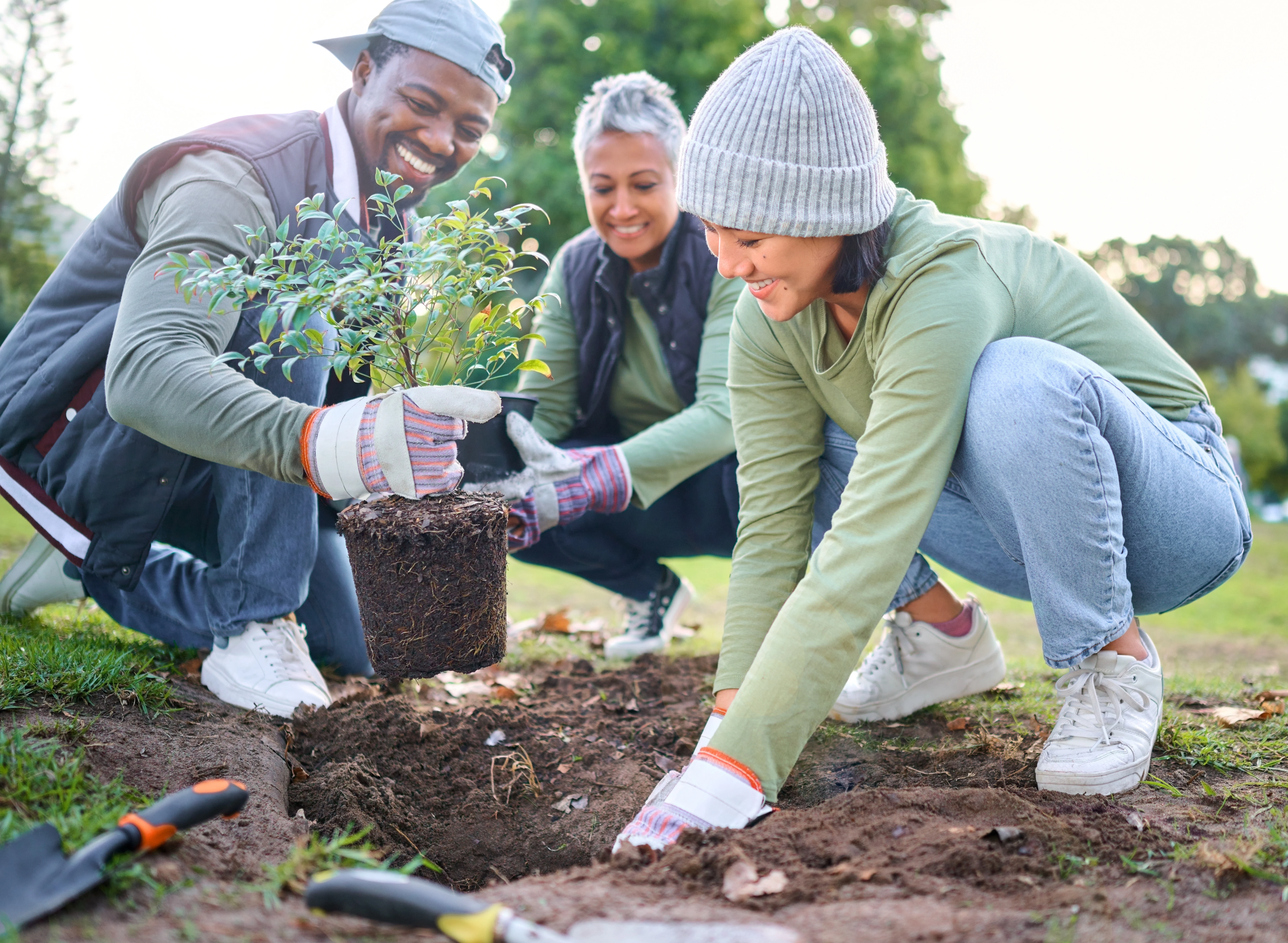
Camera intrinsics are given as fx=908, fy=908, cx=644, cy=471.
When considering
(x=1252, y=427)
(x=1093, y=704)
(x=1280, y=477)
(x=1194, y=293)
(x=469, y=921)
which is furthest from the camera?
(x=1194, y=293)

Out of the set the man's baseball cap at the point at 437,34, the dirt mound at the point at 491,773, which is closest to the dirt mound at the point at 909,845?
the dirt mound at the point at 491,773

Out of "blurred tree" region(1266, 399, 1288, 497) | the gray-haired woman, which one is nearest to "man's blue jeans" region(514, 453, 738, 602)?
the gray-haired woman

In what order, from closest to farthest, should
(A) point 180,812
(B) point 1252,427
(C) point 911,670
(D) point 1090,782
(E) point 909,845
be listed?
(A) point 180,812 → (E) point 909,845 → (D) point 1090,782 → (C) point 911,670 → (B) point 1252,427

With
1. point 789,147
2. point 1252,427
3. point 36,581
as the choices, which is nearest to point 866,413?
point 789,147

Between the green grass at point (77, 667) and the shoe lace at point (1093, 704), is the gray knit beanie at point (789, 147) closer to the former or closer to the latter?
the shoe lace at point (1093, 704)

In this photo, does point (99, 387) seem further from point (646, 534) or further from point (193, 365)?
point (646, 534)

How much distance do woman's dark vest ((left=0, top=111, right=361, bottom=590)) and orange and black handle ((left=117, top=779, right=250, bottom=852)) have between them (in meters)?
1.15

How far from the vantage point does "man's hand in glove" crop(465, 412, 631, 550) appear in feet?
8.75

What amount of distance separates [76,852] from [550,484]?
1538 millimetres

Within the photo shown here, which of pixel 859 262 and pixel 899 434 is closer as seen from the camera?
pixel 899 434

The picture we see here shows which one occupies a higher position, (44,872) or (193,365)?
(193,365)

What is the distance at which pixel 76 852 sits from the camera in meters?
1.44

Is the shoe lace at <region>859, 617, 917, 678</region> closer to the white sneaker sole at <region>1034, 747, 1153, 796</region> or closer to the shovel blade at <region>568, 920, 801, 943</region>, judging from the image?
the white sneaker sole at <region>1034, 747, 1153, 796</region>

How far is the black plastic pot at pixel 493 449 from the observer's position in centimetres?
252
